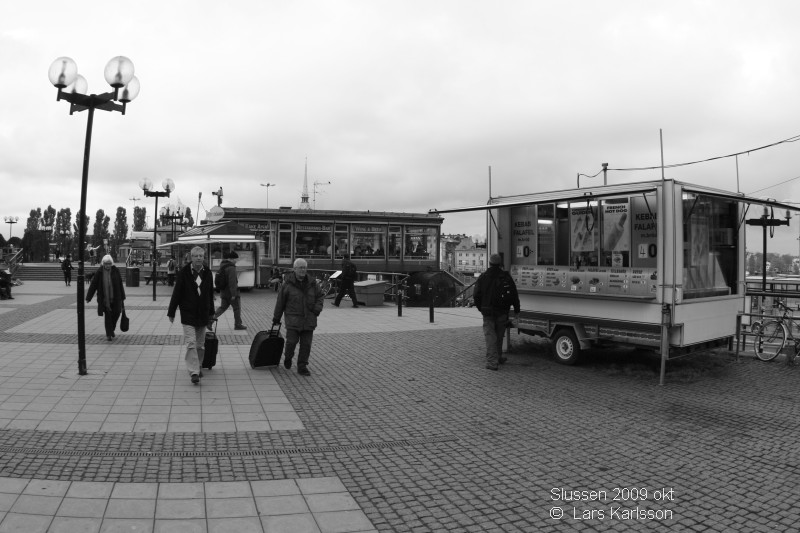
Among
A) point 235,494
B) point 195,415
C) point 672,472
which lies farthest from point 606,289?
point 235,494

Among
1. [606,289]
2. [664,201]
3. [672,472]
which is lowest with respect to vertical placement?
[672,472]

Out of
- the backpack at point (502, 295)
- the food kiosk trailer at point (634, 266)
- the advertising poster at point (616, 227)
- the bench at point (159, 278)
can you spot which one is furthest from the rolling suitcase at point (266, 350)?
the bench at point (159, 278)

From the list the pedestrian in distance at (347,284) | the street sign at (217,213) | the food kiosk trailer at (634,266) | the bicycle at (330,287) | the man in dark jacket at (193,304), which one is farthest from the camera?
the street sign at (217,213)

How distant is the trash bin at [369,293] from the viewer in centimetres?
2041

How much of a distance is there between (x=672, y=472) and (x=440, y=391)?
3.45 meters

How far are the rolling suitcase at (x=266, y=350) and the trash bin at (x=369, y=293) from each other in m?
11.1

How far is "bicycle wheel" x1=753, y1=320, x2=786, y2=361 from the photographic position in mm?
10094

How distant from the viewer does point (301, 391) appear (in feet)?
25.8

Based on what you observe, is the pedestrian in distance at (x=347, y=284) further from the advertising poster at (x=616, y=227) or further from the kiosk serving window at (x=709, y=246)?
the kiosk serving window at (x=709, y=246)

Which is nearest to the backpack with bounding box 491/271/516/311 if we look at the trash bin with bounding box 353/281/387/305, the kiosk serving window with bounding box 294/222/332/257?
the trash bin with bounding box 353/281/387/305

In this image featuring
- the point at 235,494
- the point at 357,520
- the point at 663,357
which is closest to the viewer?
the point at 357,520

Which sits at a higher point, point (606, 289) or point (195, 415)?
point (606, 289)

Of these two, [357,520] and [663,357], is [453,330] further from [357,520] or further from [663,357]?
[357,520]

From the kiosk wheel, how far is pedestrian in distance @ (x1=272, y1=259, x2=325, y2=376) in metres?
4.05
